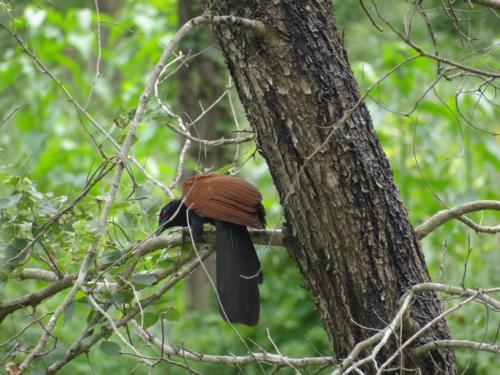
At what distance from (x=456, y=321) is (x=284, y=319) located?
3.40 ft

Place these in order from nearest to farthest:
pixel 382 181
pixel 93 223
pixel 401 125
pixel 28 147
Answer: pixel 93 223 → pixel 382 181 → pixel 401 125 → pixel 28 147

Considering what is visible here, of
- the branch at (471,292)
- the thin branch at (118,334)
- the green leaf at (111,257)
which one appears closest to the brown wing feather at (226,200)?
the green leaf at (111,257)

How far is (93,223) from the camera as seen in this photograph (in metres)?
2.18

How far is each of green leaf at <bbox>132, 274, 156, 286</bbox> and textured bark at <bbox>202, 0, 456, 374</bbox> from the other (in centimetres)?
48

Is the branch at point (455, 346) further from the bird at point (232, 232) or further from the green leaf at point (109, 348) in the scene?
the green leaf at point (109, 348)

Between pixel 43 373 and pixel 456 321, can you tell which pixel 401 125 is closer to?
pixel 456 321

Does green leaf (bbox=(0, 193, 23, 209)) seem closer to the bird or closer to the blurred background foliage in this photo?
the blurred background foliage

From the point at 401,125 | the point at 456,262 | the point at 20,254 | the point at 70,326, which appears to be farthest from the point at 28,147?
the point at 20,254

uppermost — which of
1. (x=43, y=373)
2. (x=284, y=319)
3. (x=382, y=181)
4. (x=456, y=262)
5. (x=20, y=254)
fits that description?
(x=456, y=262)

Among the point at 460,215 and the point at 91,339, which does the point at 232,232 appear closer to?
the point at 91,339

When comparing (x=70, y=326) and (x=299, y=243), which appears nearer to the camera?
(x=299, y=243)

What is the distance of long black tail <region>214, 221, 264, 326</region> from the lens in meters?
2.86

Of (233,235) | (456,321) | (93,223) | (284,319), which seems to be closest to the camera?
(93,223)

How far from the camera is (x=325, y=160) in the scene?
2.24 m
